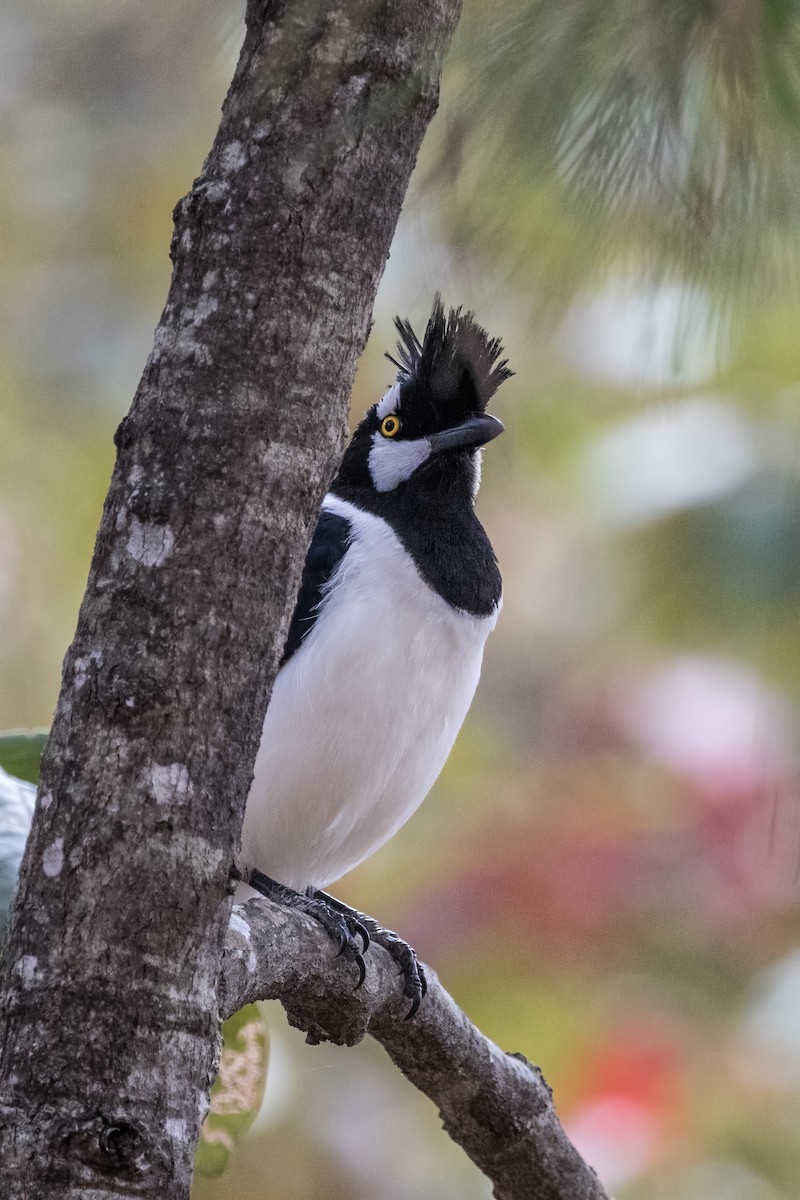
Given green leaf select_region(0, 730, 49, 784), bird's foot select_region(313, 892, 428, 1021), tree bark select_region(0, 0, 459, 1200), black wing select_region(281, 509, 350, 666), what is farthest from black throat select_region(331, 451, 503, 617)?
tree bark select_region(0, 0, 459, 1200)

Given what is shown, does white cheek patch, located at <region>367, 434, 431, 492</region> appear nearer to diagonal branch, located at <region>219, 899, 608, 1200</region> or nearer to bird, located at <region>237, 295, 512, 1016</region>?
bird, located at <region>237, 295, 512, 1016</region>

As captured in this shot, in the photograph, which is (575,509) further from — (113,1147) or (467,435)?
(113,1147)

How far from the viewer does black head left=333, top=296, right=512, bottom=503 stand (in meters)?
3.17

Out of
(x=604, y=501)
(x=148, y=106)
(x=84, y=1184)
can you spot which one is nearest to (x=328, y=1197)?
(x=604, y=501)

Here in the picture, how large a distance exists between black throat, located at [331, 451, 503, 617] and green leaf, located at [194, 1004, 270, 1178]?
103 centimetres

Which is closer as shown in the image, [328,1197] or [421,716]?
[421,716]

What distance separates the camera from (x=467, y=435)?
10.4 ft

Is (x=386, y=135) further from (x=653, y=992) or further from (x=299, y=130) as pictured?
(x=653, y=992)

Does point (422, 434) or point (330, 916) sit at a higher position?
point (422, 434)

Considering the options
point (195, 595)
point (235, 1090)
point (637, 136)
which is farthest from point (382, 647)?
point (637, 136)

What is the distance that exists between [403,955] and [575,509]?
104 inches

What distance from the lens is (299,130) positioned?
1499mm

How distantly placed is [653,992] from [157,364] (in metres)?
4.59

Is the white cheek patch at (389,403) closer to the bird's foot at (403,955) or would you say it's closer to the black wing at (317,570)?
the black wing at (317,570)
